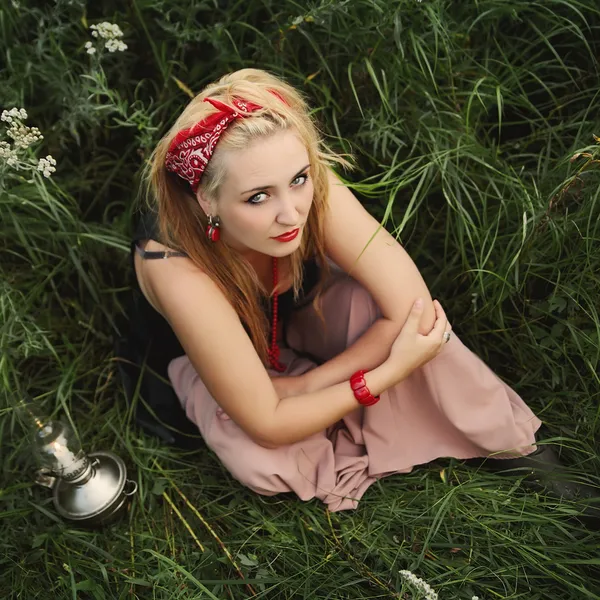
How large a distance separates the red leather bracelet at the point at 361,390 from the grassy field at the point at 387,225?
1.29 ft

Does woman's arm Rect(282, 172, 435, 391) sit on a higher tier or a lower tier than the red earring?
lower

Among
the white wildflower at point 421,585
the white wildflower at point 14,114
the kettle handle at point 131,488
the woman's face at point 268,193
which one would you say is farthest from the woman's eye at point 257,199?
the kettle handle at point 131,488

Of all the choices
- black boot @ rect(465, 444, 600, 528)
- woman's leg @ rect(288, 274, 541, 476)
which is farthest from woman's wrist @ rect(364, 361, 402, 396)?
black boot @ rect(465, 444, 600, 528)

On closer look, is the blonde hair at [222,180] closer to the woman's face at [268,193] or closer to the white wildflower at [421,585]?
the woman's face at [268,193]

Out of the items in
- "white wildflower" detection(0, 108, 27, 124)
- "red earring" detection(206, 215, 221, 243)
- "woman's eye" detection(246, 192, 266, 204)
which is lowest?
"red earring" detection(206, 215, 221, 243)

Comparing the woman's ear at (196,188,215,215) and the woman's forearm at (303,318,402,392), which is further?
the woman's forearm at (303,318,402,392)

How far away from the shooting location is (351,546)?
1.88 meters

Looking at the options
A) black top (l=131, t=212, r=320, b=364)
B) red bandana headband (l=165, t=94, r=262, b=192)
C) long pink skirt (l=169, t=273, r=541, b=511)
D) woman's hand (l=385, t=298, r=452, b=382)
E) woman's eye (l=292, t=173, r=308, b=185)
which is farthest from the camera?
black top (l=131, t=212, r=320, b=364)

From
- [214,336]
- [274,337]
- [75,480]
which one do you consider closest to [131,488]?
[75,480]

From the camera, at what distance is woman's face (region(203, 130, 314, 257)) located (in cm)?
148

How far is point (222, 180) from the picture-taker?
1.51m

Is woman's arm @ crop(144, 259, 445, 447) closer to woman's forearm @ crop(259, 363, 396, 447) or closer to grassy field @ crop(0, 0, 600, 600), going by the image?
woman's forearm @ crop(259, 363, 396, 447)

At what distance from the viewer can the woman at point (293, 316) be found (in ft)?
5.01

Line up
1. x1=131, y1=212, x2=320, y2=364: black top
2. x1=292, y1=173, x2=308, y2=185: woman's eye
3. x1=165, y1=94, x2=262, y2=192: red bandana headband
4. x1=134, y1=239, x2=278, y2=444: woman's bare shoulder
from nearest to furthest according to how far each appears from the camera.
Answer: x1=165, y1=94, x2=262, y2=192: red bandana headband
x1=292, y1=173, x2=308, y2=185: woman's eye
x1=134, y1=239, x2=278, y2=444: woman's bare shoulder
x1=131, y1=212, x2=320, y2=364: black top
